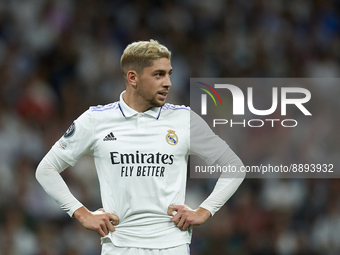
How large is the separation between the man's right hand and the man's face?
0.87 m

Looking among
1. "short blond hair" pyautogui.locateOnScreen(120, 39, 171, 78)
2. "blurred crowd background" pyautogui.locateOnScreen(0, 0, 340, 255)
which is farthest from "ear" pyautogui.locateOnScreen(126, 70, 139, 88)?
"blurred crowd background" pyautogui.locateOnScreen(0, 0, 340, 255)

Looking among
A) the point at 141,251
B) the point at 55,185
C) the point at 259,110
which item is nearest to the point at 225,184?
the point at 141,251

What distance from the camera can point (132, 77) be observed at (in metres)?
3.64

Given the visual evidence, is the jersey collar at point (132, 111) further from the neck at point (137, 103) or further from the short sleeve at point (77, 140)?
the short sleeve at point (77, 140)

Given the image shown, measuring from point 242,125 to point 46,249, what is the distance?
10.8ft

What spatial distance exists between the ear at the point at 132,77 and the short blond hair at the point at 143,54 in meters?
0.03

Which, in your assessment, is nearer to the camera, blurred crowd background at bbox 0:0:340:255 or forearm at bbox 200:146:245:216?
forearm at bbox 200:146:245:216

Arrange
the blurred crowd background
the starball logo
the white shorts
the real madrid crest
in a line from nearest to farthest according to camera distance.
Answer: the white shorts, the real madrid crest, the blurred crowd background, the starball logo

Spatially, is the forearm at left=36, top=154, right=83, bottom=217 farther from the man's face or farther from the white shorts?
the man's face

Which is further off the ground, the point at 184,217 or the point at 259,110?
the point at 259,110

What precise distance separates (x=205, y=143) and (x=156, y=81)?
1.88 ft

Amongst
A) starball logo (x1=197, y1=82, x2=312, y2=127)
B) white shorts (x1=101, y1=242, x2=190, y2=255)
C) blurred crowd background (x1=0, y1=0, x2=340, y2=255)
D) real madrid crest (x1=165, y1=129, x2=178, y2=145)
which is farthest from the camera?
starball logo (x1=197, y1=82, x2=312, y2=127)

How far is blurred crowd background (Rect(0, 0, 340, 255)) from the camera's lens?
691 centimetres

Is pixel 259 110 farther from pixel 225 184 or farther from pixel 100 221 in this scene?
pixel 100 221
